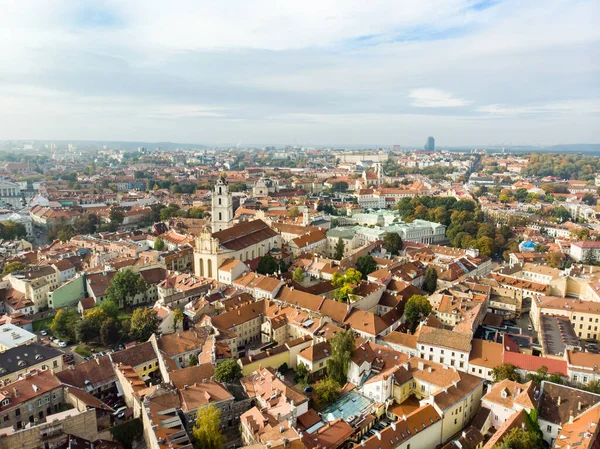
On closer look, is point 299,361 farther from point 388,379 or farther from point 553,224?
point 553,224

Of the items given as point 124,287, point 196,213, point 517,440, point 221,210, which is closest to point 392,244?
point 221,210

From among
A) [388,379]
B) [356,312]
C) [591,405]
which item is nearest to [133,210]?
[356,312]

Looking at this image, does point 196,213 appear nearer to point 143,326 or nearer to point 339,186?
point 143,326

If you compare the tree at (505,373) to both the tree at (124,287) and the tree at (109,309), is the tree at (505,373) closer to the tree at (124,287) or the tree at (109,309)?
the tree at (109,309)

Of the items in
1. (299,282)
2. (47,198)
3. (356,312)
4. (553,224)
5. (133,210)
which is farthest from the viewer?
(47,198)

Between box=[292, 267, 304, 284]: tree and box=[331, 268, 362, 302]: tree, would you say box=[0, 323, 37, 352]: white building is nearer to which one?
box=[292, 267, 304, 284]: tree

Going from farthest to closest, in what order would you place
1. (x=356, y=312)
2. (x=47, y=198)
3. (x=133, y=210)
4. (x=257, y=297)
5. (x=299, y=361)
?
1. (x=47, y=198)
2. (x=133, y=210)
3. (x=257, y=297)
4. (x=356, y=312)
5. (x=299, y=361)
